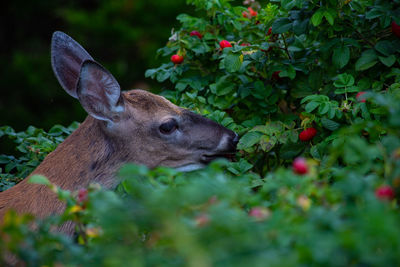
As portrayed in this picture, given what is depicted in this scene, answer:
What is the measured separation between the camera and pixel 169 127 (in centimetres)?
367

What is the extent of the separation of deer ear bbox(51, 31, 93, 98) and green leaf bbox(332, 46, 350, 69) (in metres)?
1.57

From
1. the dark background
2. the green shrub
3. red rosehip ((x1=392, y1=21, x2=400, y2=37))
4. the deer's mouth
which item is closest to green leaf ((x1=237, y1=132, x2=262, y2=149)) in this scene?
the green shrub

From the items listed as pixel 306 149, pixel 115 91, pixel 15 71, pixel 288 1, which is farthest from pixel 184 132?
pixel 15 71

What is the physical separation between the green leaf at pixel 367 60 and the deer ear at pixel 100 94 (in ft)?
4.74

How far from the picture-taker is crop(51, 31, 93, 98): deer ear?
3.85 meters

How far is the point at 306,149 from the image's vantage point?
138 inches

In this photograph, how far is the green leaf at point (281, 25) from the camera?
3.51 metres

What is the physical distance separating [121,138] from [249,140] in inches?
31.0

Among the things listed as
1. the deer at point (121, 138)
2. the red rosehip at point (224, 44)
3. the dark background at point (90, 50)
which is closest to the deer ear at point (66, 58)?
the deer at point (121, 138)

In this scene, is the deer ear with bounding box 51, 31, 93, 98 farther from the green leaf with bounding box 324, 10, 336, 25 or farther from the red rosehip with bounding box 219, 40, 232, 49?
the green leaf with bounding box 324, 10, 336, 25

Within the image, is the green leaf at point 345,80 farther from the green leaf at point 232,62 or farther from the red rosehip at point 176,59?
the red rosehip at point 176,59

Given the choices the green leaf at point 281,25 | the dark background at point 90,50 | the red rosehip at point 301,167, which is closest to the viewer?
the red rosehip at point 301,167

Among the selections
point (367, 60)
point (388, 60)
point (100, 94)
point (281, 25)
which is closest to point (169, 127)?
point (100, 94)

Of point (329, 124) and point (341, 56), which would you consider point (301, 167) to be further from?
point (341, 56)
